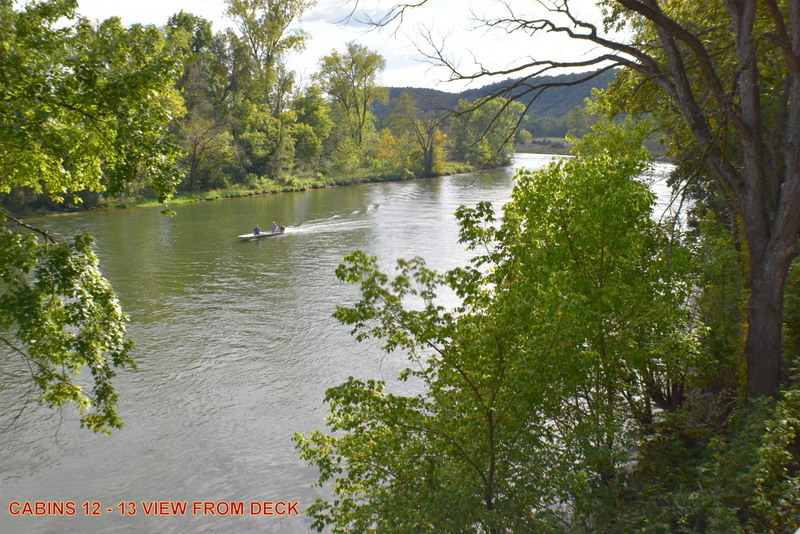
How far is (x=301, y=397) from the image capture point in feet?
43.5

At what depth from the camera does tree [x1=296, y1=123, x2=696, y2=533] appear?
5.91m

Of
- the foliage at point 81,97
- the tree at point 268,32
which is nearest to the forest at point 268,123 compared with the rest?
the tree at point 268,32

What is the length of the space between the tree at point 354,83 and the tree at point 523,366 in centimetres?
6366

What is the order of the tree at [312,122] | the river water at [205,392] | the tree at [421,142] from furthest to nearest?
1. the tree at [421,142]
2. the tree at [312,122]
3. the river water at [205,392]

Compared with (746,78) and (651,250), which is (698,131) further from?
(651,250)

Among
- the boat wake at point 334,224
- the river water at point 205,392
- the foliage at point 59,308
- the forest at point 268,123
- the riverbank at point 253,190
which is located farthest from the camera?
the forest at point 268,123

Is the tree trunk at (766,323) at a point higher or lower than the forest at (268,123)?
lower

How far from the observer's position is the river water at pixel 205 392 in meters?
9.88

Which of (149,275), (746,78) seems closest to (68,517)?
(746,78)

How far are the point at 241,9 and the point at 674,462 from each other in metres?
60.0

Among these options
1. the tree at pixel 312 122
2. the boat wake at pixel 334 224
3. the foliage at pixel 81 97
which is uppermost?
the tree at pixel 312 122

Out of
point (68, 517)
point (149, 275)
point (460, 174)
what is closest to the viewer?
point (68, 517)

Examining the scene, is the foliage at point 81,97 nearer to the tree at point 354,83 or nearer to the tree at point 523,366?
the tree at point 523,366

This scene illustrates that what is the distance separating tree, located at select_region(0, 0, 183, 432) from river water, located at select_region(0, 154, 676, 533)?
2860 mm
